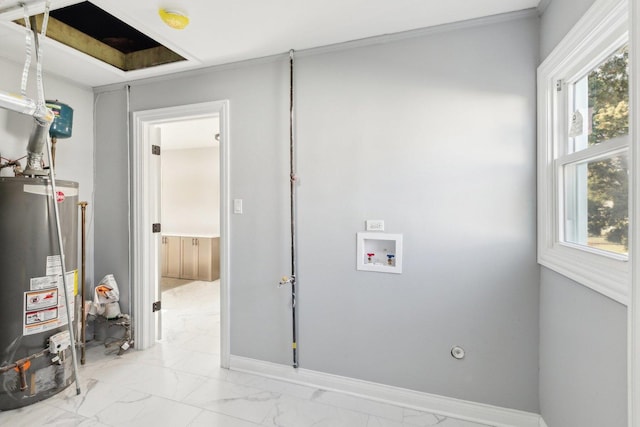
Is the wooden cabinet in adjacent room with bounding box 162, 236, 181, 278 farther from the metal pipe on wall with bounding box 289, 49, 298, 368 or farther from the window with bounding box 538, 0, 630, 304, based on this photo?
the window with bounding box 538, 0, 630, 304

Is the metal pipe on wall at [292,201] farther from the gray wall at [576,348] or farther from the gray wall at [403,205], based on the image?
the gray wall at [576,348]

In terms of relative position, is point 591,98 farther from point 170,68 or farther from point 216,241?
point 216,241

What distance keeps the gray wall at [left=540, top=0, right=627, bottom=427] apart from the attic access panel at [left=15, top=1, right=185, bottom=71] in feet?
8.91

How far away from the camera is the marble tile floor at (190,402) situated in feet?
5.90

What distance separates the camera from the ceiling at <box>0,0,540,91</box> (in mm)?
1664

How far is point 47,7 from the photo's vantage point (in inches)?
62.1

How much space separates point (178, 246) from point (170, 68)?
3.79 m

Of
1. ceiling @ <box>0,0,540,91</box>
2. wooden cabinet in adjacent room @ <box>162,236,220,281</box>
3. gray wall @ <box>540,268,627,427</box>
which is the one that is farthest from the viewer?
wooden cabinet in adjacent room @ <box>162,236,220,281</box>

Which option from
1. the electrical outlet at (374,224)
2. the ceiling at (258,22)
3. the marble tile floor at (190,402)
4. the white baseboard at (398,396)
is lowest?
the marble tile floor at (190,402)

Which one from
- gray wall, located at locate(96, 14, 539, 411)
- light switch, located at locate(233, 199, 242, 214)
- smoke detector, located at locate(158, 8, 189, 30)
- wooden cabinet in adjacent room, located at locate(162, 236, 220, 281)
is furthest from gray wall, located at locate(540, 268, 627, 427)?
wooden cabinet in adjacent room, located at locate(162, 236, 220, 281)

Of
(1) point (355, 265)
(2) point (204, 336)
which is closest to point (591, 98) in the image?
(1) point (355, 265)

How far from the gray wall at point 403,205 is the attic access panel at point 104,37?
0.54 metres

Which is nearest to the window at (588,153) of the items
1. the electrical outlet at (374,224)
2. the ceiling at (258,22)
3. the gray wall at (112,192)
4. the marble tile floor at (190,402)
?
the ceiling at (258,22)

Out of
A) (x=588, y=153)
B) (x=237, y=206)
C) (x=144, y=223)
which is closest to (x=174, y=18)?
(x=237, y=206)
